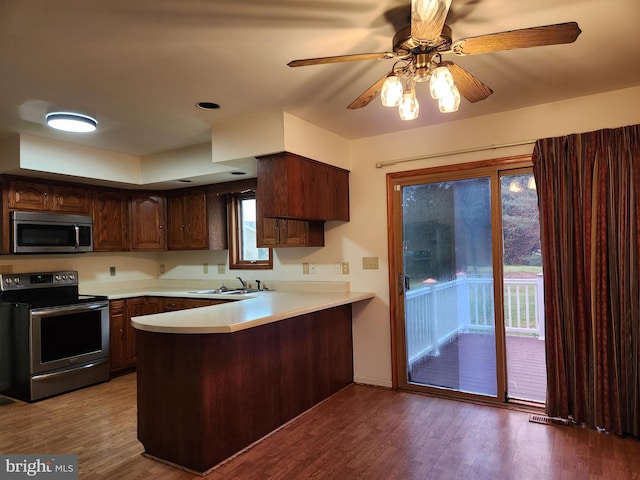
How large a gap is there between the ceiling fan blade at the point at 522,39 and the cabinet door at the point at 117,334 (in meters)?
4.07

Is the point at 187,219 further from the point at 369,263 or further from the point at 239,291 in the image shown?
the point at 369,263

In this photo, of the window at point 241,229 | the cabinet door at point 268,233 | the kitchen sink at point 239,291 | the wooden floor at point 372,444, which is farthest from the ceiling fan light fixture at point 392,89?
the window at point 241,229

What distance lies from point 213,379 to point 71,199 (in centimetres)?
292

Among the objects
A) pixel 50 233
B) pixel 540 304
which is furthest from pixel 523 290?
pixel 50 233

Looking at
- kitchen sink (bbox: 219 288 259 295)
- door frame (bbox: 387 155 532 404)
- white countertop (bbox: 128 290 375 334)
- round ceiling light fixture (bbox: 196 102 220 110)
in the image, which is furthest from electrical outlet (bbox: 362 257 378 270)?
round ceiling light fixture (bbox: 196 102 220 110)

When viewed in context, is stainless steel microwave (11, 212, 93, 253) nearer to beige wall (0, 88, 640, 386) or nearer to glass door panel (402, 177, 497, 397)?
beige wall (0, 88, 640, 386)

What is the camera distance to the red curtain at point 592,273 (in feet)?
8.89

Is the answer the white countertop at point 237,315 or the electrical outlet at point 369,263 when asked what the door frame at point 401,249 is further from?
the white countertop at point 237,315

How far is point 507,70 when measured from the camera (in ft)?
8.20

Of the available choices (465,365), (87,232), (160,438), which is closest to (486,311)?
(465,365)

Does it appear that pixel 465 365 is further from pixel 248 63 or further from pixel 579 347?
pixel 248 63

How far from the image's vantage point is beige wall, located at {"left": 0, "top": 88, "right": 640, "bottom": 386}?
2996 mm

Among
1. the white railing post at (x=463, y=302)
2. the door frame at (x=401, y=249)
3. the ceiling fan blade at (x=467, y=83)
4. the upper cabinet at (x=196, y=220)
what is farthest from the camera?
the upper cabinet at (x=196, y=220)

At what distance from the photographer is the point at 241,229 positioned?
15.7 ft
